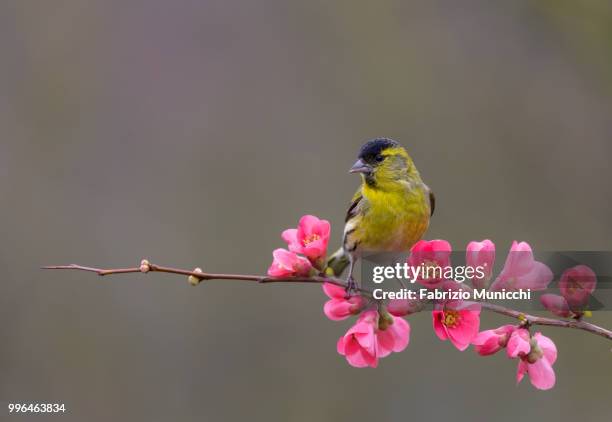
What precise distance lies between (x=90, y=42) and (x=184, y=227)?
2149 millimetres

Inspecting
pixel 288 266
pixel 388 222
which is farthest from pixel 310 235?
pixel 388 222

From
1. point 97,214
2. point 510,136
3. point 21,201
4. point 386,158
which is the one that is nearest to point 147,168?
point 97,214

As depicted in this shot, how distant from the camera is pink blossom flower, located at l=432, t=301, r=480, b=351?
91.2 inches

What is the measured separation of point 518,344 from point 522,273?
0.26 m

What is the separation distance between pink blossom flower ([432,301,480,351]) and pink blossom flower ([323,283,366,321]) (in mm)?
264

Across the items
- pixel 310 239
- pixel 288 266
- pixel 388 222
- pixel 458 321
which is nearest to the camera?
pixel 458 321

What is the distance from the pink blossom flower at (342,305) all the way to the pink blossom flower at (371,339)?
4 cm

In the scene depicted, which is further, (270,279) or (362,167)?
(362,167)

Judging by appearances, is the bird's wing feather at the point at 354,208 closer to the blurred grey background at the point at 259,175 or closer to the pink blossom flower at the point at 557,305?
the pink blossom flower at the point at 557,305

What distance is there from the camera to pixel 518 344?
2.26m

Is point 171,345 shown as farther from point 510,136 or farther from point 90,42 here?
point 510,136

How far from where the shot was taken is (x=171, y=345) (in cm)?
669

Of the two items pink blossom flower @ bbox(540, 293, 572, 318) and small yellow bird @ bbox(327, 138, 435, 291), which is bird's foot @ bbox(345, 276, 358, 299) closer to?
pink blossom flower @ bbox(540, 293, 572, 318)

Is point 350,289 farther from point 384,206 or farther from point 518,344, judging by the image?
point 384,206
